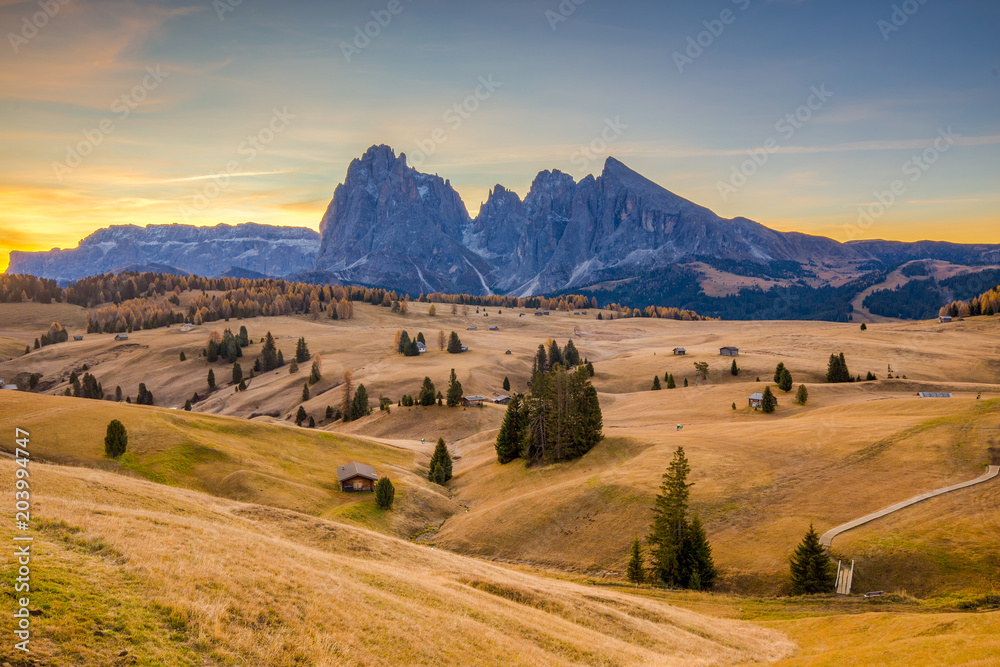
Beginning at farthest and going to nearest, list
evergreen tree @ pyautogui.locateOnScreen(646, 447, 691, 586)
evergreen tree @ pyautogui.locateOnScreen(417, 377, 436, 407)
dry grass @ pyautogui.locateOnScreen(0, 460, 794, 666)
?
evergreen tree @ pyautogui.locateOnScreen(417, 377, 436, 407)
evergreen tree @ pyautogui.locateOnScreen(646, 447, 691, 586)
dry grass @ pyautogui.locateOnScreen(0, 460, 794, 666)

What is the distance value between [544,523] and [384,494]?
19457mm

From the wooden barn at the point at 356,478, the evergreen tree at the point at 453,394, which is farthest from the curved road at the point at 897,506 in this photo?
the evergreen tree at the point at 453,394

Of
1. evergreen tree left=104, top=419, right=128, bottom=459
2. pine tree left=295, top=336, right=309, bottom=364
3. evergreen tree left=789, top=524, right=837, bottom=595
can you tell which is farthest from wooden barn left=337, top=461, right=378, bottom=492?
pine tree left=295, top=336, right=309, bottom=364

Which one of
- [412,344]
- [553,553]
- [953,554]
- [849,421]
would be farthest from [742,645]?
[412,344]

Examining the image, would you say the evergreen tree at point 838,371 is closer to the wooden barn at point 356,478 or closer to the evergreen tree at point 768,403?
the evergreen tree at point 768,403

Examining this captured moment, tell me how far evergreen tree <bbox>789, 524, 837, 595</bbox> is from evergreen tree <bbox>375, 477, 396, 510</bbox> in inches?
1684

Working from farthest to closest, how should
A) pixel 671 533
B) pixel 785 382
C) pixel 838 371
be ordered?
pixel 838 371 → pixel 785 382 → pixel 671 533

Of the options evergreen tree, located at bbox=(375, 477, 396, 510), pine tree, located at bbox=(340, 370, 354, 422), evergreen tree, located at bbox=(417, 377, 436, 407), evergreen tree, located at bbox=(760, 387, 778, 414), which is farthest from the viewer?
pine tree, located at bbox=(340, 370, 354, 422)

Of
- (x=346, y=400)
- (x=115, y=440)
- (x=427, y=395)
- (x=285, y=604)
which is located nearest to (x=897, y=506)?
(x=285, y=604)

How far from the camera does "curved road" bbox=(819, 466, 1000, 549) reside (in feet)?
151

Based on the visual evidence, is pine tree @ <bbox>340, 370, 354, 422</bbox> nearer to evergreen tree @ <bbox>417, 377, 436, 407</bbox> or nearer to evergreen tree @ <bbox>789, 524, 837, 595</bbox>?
evergreen tree @ <bbox>417, 377, 436, 407</bbox>

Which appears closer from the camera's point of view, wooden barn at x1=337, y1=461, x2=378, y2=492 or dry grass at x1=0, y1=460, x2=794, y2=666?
dry grass at x1=0, y1=460, x2=794, y2=666

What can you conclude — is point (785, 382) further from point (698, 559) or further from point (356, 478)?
point (356, 478)

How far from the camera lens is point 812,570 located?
41281mm
